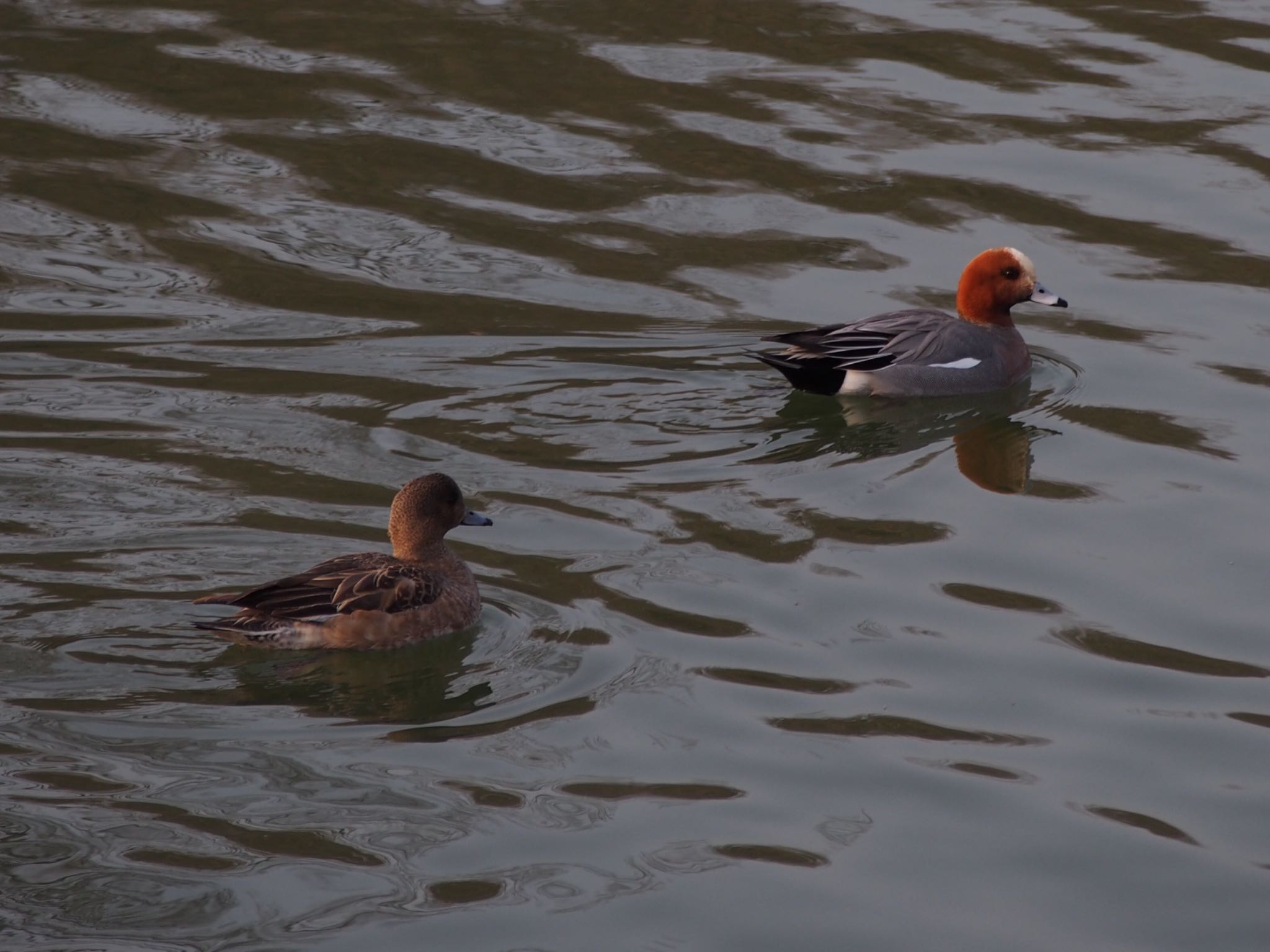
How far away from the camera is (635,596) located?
7.50 m

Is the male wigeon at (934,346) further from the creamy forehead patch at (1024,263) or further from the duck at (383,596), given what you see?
the duck at (383,596)

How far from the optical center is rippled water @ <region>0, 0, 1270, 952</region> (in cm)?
580

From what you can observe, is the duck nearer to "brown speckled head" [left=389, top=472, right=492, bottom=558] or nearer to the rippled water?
"brown speckled head" [left=389, top=472, right=492, bottom=558]

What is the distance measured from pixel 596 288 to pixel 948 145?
3.30 m

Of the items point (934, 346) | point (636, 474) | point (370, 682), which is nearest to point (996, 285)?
point (934, 346)

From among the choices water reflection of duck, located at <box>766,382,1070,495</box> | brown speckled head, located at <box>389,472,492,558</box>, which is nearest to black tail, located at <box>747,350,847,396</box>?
water reflection of duck, located at <box>766,382,1070,495</box>

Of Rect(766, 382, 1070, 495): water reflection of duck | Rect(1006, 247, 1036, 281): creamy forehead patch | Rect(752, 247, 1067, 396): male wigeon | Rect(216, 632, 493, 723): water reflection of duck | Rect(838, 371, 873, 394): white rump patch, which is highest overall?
Rect(1006, 247, 1036, 281): creamy forehead patch

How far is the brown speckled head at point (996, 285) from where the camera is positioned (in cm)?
1052

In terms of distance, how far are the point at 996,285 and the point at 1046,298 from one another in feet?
0.91

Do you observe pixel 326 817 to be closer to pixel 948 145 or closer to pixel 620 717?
pixel 620 717

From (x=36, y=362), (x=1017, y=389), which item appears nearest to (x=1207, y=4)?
(x=1017, y=389)

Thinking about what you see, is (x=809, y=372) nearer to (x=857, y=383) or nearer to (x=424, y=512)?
(x=857, y=383)

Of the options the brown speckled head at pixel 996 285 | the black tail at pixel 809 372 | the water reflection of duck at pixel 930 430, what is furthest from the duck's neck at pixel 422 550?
the brown speckled head at pixel 996 285

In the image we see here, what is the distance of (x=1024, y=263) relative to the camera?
10.5 meters
